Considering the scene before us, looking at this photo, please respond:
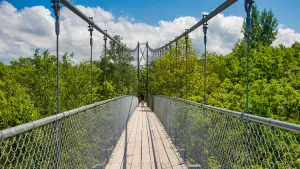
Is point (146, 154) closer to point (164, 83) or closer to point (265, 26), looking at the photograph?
point (164, 83)

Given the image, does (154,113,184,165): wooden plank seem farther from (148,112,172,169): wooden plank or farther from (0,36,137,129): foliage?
(0,36,137,129): foliage

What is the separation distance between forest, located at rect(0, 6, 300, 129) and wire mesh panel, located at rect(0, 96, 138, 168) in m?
6.10

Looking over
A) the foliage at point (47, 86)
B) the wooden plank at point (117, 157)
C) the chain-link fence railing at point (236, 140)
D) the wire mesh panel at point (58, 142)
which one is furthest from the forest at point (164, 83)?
the wire mesh panel at point (58, 142)

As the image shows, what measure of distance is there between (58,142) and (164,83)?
40.3 ft

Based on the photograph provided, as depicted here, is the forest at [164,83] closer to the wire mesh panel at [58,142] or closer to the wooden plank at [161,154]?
the wooden plank at [161,154]

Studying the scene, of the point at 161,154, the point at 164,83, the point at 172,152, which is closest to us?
the point at 161,154

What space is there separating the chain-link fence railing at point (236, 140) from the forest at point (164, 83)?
581 cm

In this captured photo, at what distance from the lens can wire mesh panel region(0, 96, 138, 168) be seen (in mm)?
1248

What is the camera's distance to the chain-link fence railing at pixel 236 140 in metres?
1.50

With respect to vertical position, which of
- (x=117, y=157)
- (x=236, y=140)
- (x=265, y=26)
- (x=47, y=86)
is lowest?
(x=117, y=157)

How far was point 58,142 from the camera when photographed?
1.83 m

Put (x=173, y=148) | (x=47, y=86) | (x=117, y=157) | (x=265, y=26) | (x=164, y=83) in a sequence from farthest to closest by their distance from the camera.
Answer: (x=265, y=26) < (x=47, y=86) < (x=164, y=83) < (x=173, y=148) < (x=117, y=157)

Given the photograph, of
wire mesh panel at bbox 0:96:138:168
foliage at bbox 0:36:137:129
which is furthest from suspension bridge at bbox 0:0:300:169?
foliage at bbox 0:36:137:129

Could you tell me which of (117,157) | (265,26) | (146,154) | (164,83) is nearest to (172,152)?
(146,154)
